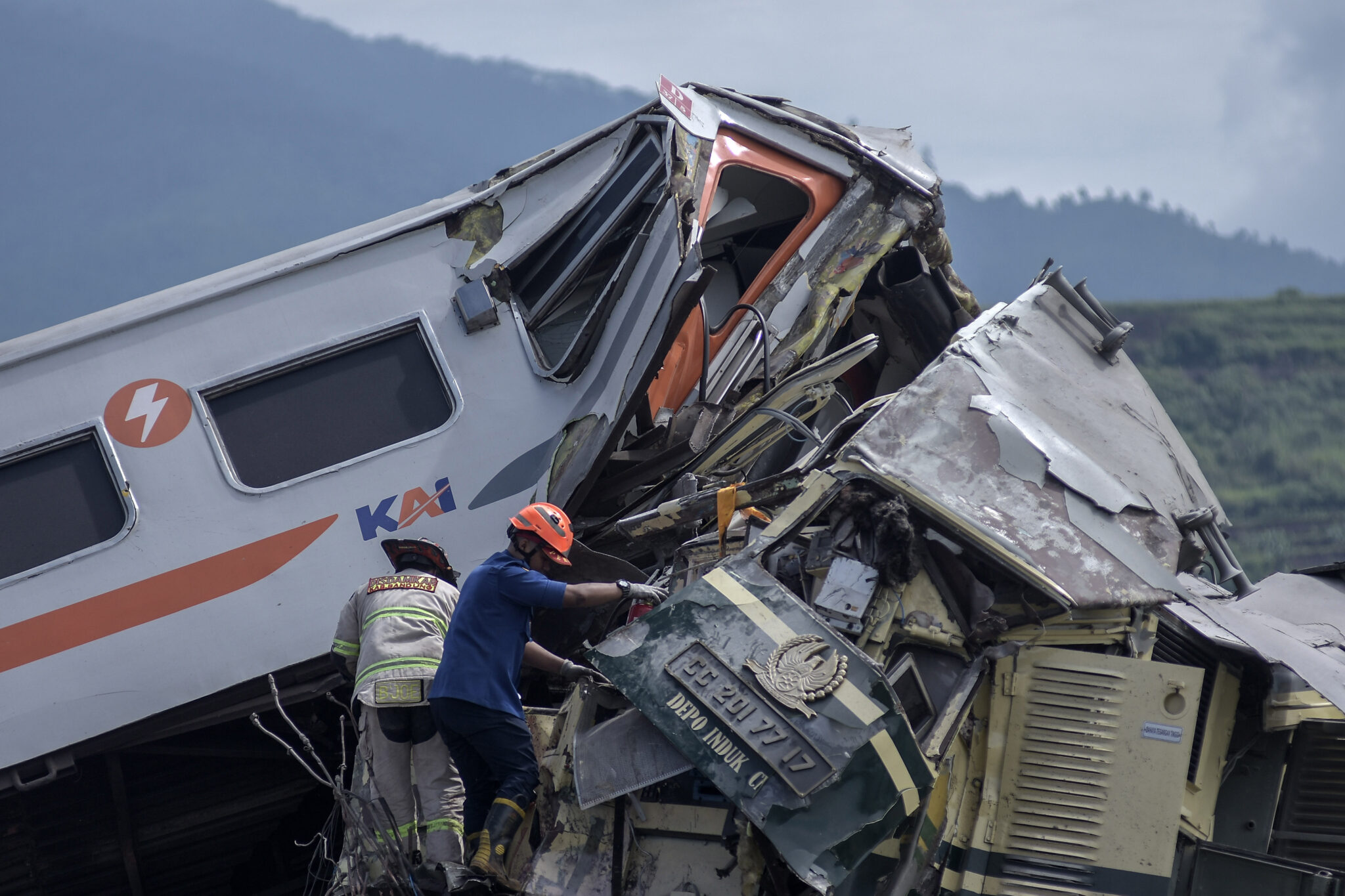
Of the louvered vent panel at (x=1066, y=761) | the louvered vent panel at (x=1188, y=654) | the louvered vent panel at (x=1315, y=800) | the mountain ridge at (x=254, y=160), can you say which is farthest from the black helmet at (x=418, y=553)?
the mountain ridge at (x=254, y=160)

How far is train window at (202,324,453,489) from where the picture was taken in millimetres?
4410

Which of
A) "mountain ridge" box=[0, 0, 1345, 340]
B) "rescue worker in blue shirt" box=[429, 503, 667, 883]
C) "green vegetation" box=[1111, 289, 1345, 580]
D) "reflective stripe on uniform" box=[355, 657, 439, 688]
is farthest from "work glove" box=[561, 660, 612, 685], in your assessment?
"mountain ridge" box=[0, 0, 1345, 340]

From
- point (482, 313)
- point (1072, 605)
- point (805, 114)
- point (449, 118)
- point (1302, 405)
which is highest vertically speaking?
point (449, 118)

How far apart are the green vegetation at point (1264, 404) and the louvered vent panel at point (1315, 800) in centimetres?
960

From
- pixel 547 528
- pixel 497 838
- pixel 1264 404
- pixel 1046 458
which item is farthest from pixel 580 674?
pixel 1264 404

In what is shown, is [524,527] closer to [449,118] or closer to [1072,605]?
[1072,605]

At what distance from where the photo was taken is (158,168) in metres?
87.6

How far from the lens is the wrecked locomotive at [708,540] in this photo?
125 inches

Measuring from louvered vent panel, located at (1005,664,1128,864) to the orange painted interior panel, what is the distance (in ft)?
7.28

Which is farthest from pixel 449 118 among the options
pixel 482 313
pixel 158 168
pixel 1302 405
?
pixel 482 313

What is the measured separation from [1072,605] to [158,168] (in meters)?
A: 96.4

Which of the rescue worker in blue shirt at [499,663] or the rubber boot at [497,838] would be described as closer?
the rubber boot at [497,838]

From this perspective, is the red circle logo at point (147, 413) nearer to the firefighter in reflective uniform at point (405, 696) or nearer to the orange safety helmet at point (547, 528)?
the firefighter in reflective uniform at point (405, 696)

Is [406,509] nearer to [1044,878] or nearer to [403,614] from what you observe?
[403,614]
